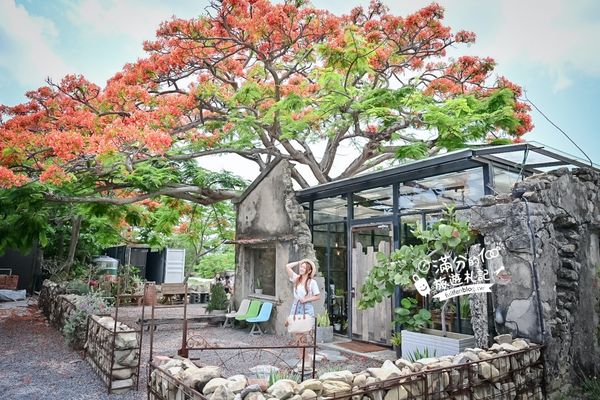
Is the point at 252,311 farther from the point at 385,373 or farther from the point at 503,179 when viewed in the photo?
the point at 385,373

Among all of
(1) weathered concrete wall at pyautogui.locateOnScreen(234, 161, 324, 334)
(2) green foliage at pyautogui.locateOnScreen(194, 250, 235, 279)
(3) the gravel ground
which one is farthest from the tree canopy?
(2) green foliage at pyautogui.locateOnScreen(194, 250, 235, 279)

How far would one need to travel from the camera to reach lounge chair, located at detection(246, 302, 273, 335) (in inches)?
364

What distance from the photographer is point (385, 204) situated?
8242 millimetres

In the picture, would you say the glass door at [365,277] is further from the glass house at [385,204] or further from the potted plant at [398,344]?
the potted plant at [398,344]

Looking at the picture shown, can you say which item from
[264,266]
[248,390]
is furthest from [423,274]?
[264,266]

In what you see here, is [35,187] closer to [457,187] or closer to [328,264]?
[328,264]

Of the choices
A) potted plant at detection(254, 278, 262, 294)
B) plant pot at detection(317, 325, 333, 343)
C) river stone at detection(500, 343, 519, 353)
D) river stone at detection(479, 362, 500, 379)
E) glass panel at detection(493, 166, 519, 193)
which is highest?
glass panel at detection(493, 166, 519, 193)

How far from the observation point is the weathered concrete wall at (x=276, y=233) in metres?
9.07

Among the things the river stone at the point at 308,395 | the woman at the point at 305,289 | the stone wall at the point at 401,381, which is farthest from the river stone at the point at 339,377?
the woman at the point at 305,289

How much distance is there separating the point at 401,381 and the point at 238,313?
7.64 metres

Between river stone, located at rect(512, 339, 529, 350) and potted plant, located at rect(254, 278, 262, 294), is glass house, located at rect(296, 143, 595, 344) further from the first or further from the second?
river stone, located at rect(512, 339, 529, 350)

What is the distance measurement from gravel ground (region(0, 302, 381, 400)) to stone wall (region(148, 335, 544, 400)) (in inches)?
70.4

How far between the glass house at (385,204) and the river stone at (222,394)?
4.07m

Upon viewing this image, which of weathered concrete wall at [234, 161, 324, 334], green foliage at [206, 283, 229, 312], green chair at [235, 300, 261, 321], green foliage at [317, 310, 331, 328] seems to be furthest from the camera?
green foliage at [206, 283, 229, 312]
